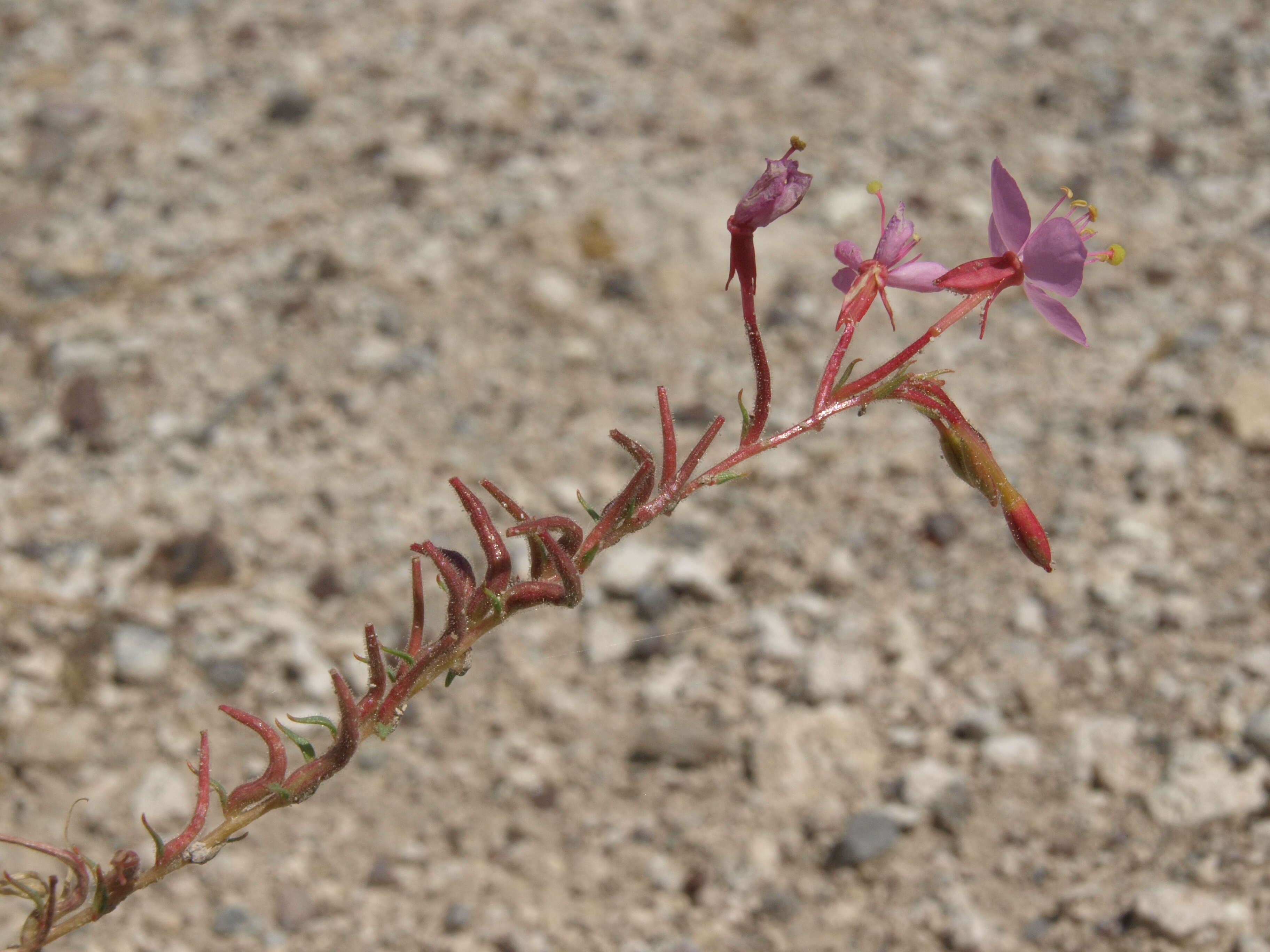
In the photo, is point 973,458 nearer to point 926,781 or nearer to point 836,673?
point 926,781

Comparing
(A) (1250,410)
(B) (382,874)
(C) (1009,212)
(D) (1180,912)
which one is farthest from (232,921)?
(A) (1250,410)

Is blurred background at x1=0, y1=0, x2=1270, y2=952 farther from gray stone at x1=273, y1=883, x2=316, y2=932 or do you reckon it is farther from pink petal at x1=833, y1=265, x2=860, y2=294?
pink petal at x1=833, y1=265, x2=860, y2=294

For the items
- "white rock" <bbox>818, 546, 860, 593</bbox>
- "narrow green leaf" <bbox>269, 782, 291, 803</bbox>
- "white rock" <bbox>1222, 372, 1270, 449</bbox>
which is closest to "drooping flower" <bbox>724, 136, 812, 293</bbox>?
"narrow green leaf" <bbox>269, 782, 291, 803</bbox>

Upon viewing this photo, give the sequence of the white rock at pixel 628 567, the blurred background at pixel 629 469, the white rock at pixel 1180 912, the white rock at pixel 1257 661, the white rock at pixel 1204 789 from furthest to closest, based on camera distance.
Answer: the white rock at pixel 628 567 < the white rock at pixel 1257 661 < the blurred background at pixel 629 469 < the white rock at pixel 1204 789 < the white rock at pixel 1180 912

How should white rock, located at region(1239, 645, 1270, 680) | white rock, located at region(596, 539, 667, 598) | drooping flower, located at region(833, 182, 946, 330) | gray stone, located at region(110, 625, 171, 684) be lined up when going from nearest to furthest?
drooping flower, located at region(833, 182, 946, 330), white rock, located at region(1239, 645, 1270, 680), gray stone, located at region(110, 625, 171, 684), white rock, located at region(596, 539, 667, 598)

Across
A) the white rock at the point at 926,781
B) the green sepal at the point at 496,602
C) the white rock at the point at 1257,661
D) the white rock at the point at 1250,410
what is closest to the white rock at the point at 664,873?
the white rock at the point at 926,781

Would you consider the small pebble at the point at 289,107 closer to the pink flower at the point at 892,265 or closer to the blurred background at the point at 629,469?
the blurred background at the point at 629,469
